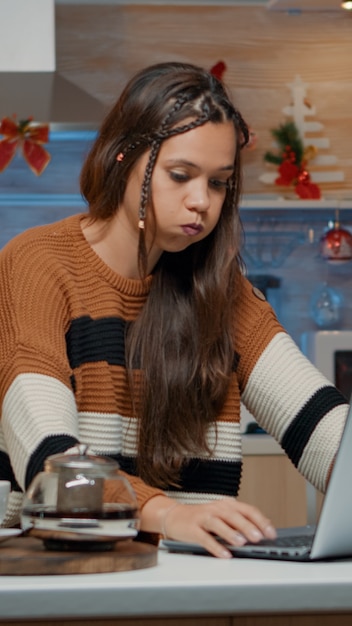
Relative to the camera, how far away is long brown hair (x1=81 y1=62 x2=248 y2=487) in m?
1.53

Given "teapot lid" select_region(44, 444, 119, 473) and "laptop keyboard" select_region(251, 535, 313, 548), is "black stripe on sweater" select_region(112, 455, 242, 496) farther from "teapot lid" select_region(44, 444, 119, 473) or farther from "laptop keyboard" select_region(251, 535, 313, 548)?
"teapot lid" select_region(44, 444, 119, 473)

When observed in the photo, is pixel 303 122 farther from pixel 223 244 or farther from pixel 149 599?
pixel 149 599

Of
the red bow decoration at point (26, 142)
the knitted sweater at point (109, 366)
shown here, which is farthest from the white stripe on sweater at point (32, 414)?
the red bow decoration at point (26, 142)

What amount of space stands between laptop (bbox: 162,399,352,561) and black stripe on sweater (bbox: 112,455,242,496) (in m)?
0.52

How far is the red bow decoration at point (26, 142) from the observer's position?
362 cm

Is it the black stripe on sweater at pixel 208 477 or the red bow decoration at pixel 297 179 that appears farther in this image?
the red bow decoration at pixel 297 179

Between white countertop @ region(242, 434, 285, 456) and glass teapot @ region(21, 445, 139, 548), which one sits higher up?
glass teapot @ region(21, 445, 139, 548)

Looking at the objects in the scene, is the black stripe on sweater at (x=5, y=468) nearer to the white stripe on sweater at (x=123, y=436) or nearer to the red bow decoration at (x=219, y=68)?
the white stripe on sweater at (x=123, y=436)

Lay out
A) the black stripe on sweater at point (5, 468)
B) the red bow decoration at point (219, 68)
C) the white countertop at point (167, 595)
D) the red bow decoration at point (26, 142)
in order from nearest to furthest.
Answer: the white countertop at point (167, 595) → the black stripe on sweater at point (5, 468) → the red bow decoration at point (26, 142) → the red bow decoration at point (219, 68)

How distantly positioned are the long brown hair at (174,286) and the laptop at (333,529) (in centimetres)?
49

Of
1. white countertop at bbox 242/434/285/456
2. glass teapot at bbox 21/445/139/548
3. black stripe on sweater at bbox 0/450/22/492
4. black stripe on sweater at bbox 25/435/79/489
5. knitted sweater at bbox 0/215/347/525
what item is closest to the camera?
glass teapot at bbox 21/445/139/548

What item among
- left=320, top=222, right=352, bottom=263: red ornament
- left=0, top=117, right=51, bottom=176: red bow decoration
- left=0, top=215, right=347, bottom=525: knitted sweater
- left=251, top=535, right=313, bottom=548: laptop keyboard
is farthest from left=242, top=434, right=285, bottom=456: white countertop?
left=251, top=535, right=313, bottom=548: laptop keyboard

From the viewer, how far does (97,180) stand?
1612 millimetres

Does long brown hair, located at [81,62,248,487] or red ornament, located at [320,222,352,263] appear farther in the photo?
red ornament, located at [320,222,352,263]
